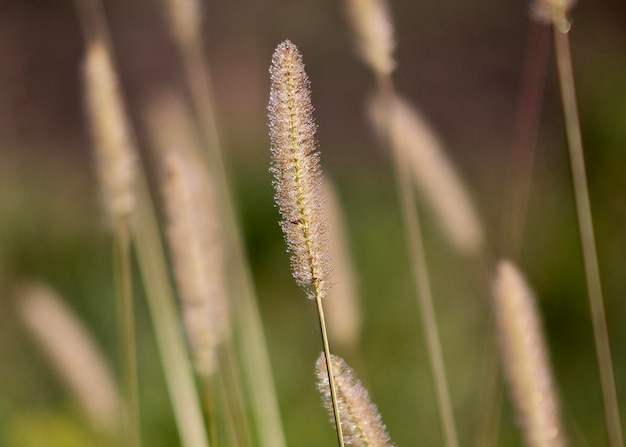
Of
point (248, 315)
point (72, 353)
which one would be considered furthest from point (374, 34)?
point (72, 353)

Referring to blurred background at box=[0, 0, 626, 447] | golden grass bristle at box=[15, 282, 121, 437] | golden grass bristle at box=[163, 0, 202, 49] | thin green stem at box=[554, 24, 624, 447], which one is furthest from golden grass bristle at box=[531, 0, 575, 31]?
blurred background at box=[0, 0, 626, 447]

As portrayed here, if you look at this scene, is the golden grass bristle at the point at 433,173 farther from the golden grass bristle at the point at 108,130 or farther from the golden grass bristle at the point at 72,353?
the golden grass bristle at the point at 72,353

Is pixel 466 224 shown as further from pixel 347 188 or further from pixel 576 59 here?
pixel 576 59

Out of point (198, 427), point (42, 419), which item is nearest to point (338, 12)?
point (42, 419)

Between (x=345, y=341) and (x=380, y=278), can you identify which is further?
(x=380, y=278)

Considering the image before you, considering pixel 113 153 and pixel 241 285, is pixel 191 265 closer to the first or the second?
pixel 113 153

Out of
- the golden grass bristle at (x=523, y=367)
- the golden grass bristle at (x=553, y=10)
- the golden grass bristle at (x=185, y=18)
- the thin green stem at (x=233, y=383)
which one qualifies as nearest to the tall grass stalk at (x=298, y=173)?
the golden grass bristle at (x=523, y=367)

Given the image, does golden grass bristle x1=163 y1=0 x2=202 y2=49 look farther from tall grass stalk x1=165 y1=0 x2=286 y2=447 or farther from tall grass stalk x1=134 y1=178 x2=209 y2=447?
tall grass stalk x1=134 y1=178 x2=209 y2=447
